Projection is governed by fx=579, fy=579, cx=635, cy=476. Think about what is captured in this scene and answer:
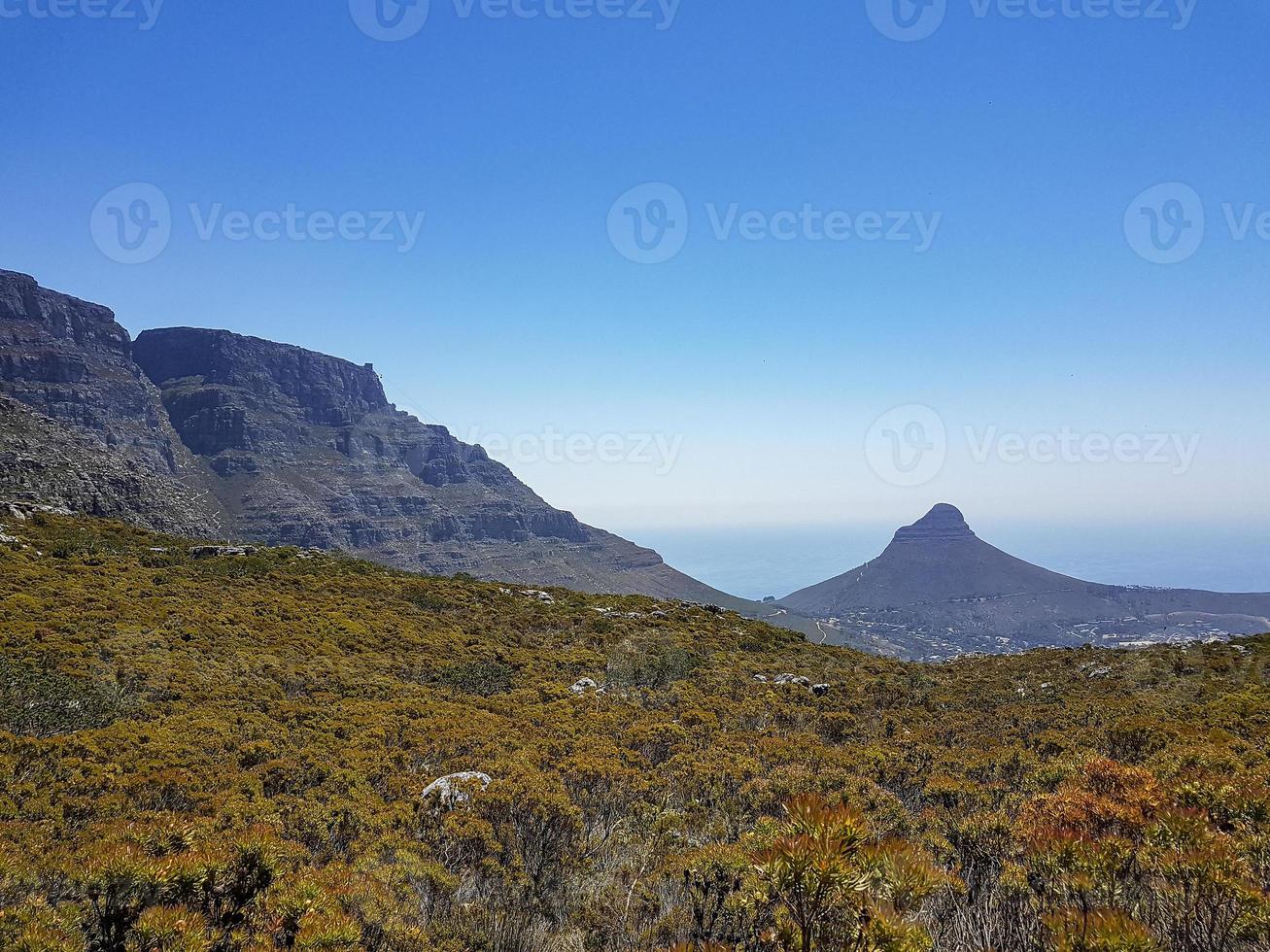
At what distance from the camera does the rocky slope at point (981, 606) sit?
107250mm

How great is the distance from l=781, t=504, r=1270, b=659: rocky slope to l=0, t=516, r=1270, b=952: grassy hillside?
7859cm

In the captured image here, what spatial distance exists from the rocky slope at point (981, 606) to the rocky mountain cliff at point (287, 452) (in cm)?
3261

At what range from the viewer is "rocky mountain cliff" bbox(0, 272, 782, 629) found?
401ft

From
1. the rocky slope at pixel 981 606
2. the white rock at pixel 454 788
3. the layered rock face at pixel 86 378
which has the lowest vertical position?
the rocky slope at pixel 981 606

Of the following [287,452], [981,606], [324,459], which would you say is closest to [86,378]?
[287,452]

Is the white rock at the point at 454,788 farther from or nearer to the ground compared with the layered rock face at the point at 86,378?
nearer to the ground

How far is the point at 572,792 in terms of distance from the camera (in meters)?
8.47

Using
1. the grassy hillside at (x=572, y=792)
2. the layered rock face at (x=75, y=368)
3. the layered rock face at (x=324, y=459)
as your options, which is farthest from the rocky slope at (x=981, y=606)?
the layered rock face at (x=75, y=368)

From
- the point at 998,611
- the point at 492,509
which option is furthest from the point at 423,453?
the point at 998,611

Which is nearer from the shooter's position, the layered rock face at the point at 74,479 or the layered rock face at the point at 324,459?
the layered rock face at the point at 74,479

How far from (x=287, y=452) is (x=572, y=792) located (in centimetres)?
16926

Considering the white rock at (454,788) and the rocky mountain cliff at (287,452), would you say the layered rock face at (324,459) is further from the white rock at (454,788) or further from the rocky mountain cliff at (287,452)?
the white rock at (454,788)

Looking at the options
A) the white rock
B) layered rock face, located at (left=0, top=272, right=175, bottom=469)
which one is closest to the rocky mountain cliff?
layered rock face, located at (left=0, top=272, right=175, bottom=469)

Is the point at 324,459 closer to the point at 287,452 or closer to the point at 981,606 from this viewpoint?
the point at 287,452
